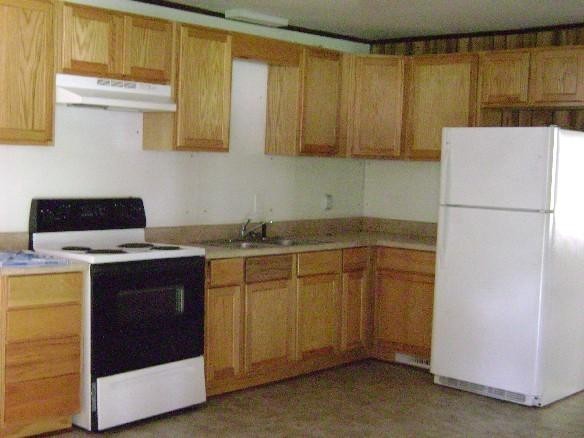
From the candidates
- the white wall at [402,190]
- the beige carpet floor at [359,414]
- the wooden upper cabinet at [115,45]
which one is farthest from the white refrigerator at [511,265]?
the wooden upper cabinet at [115,45]

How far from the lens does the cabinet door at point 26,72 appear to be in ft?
13.3

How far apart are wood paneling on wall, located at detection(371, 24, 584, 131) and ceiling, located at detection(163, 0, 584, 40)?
0.09 metres

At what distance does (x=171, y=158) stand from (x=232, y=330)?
1.12 meters

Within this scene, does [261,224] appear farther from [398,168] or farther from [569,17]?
[569,17]

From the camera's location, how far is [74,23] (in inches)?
169

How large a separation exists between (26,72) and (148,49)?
735 mm

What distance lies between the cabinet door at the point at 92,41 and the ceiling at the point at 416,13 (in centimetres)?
72

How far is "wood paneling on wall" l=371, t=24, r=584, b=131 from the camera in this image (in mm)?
5508

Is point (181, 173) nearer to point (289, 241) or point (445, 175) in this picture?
point (289, 241)

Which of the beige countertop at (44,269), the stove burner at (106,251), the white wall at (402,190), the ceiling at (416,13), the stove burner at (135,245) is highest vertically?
the ceiling at (416,13)

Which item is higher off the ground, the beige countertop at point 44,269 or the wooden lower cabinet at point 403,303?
the beige countertop at point 44,269

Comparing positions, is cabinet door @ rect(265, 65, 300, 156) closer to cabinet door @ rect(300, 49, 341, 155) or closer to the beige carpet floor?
cabinet door @ rect(300, 49, 341, 155)

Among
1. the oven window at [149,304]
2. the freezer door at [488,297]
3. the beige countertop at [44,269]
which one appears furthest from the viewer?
the freezer door at [488,297]

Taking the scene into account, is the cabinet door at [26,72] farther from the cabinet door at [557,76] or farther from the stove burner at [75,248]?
the cabinet door at [557,76]
